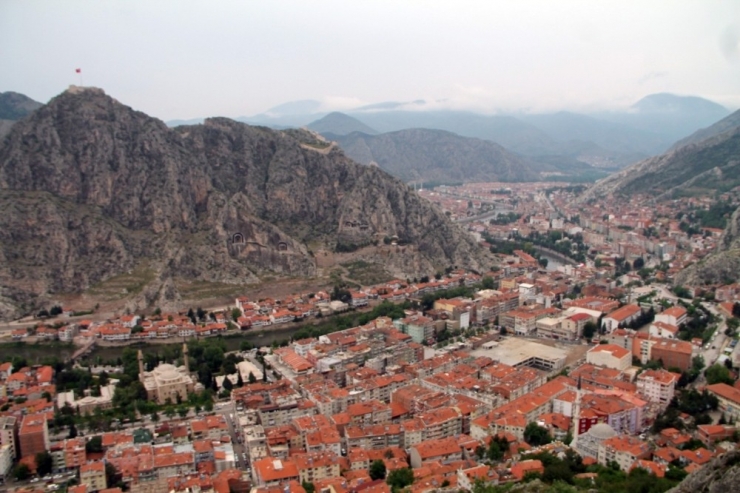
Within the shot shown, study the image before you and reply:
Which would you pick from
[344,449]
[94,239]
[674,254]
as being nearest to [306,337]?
[344,449]

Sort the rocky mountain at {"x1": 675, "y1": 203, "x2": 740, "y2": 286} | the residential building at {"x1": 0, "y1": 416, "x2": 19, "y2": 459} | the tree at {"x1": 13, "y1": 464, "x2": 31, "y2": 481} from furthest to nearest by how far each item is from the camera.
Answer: the rocky mountain at {"x1": 675, "y1": 203, "x2": 740, "y2": 286} → the residential building at {"x1": 0, "y1": 416, "x2": 19, "y2": 459} → the tree at {"x1": 13, "y1": 464, "x2": 31, "y2": 481}

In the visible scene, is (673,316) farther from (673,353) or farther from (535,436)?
(535,436)

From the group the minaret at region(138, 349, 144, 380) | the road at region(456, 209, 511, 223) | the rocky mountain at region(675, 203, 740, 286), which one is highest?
the rocky mountain at region(675, 203, 740, 286)

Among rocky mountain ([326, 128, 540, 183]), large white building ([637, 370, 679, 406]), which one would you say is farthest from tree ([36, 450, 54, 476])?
rocky mountain ([326, 128, 540, 183])

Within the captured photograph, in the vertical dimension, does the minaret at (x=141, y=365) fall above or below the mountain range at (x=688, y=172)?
below

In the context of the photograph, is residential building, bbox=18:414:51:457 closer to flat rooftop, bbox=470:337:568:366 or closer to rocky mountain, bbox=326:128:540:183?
flat rooftop, bbox=470:337:568:366

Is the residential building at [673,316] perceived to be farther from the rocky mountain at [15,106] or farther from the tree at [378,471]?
the rocky mountain at [15,106]

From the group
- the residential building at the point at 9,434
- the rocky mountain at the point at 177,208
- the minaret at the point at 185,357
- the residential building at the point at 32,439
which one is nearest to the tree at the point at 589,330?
the rocky mountain at the point at 177,208

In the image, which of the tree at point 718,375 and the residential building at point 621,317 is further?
the residential building at point 621,317
